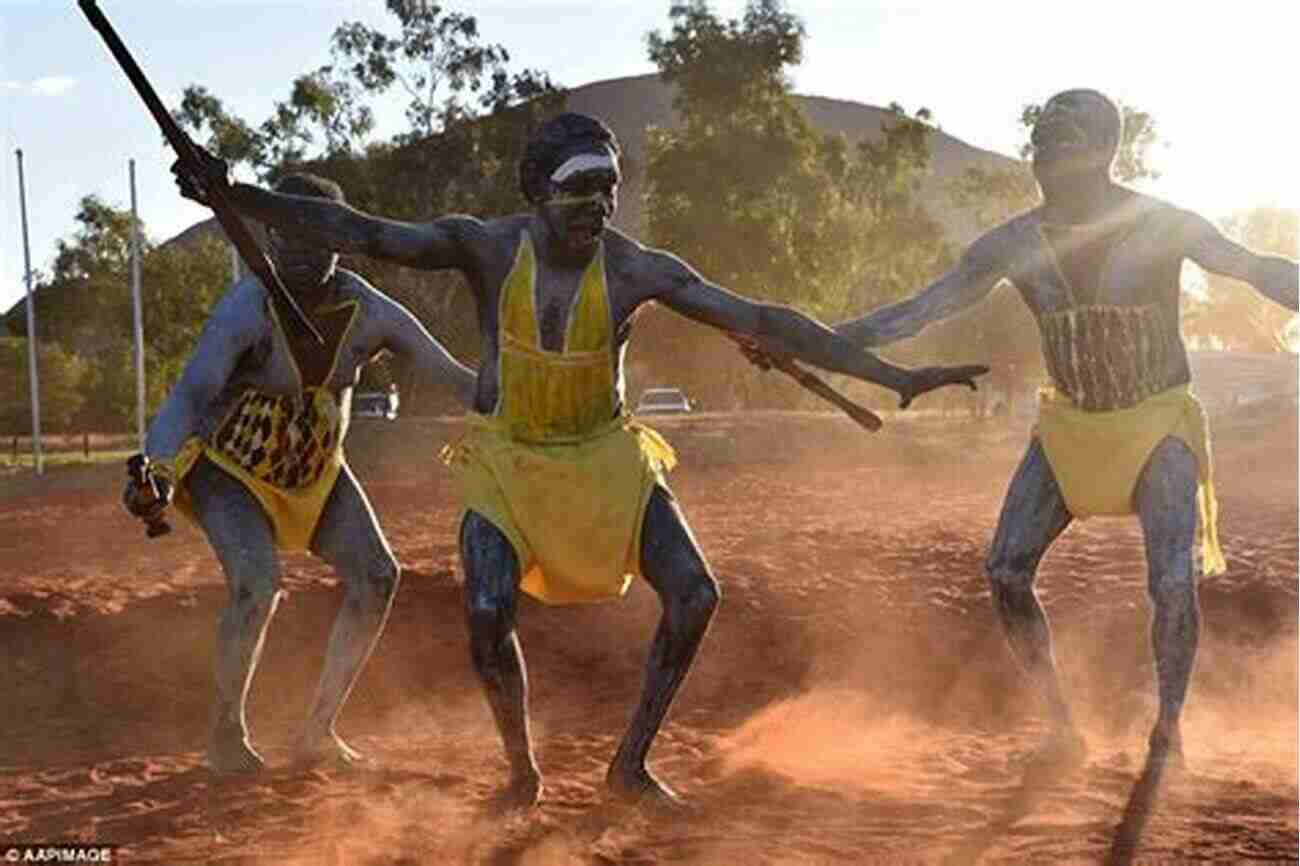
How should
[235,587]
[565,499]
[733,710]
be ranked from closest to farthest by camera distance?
[565,499] → [235,587] → [733,710]

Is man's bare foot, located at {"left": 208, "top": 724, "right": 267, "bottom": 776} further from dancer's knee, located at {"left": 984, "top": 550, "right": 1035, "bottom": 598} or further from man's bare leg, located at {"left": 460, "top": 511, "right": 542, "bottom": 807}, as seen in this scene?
dancer's knee, located at {"left": 984, "top": 550, "right": 1035, "bottom": 598}

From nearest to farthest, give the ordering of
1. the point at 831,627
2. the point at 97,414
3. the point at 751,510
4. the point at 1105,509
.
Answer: the point at 1105,509 → the point at 831,627 → the point at 751,510 → the point at 97,414

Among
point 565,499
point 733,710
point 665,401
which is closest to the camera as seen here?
point 565,499

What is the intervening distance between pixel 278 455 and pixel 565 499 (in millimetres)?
1569

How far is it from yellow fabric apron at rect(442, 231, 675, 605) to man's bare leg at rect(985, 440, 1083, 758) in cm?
159

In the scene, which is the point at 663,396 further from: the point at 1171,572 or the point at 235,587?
the point at 1171,572

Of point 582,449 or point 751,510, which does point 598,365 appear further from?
point 751,510

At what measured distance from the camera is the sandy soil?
494cm

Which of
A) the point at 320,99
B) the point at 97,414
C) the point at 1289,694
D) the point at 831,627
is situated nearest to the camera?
the point at 1289,694

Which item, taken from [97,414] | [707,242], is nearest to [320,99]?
[707,242]

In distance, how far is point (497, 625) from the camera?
495cm

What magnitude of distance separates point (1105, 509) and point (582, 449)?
206 cm

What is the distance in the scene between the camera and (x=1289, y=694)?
9016 mm

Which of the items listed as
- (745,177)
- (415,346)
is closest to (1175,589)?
(415,346)
